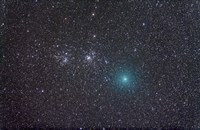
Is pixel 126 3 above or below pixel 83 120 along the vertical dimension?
above

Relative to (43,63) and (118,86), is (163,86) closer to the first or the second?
(118,86)

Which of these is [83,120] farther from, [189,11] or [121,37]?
[189,11]

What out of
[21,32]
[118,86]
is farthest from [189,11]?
[21,32]

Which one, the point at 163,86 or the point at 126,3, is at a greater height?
the point at 126,3

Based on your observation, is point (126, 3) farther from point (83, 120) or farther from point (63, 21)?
point (83, 120)

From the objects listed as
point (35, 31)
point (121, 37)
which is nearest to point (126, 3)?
point (121, 37)
